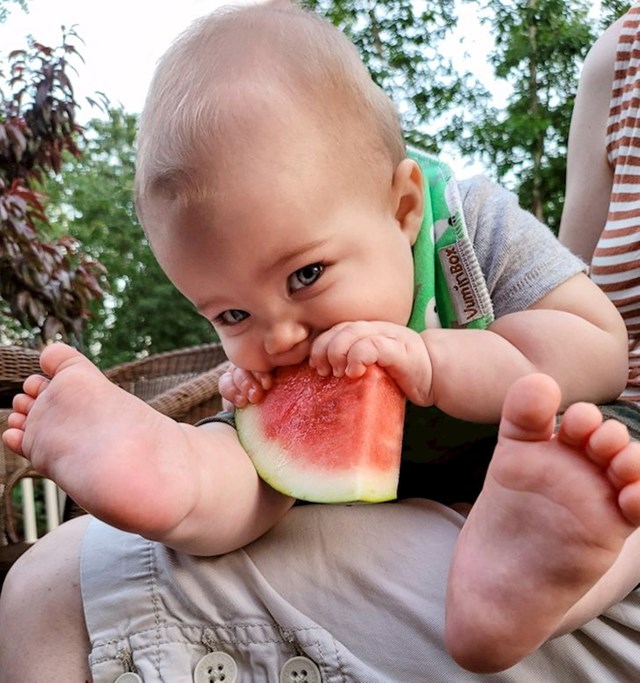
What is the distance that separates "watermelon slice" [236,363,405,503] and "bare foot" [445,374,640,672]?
0.21m

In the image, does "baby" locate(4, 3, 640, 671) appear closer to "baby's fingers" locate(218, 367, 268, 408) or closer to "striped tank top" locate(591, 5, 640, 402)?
"baby's fingers" locate(218, 367, 268, 408)

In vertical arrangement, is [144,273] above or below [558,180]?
below

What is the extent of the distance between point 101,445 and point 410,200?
591mm

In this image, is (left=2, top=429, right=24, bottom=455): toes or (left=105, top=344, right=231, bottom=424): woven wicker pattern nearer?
(left=2, top=429, right=24, bottom=455): toes

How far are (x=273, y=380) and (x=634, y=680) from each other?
582mm

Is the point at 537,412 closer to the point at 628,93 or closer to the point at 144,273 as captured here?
the point at 628,93

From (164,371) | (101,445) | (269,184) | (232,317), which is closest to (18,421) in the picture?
(101,445)

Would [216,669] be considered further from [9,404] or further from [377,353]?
[9,404]

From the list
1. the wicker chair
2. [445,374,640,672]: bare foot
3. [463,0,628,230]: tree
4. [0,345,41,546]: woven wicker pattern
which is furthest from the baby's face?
[463,0,628,230]: tree

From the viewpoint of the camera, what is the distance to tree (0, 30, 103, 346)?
3391mm

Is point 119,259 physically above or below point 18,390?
below

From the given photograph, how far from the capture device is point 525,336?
1.09 meters

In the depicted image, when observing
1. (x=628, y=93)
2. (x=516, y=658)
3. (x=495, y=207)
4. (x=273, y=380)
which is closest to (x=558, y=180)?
(x=628, y=93)

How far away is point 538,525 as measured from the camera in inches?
29.1
